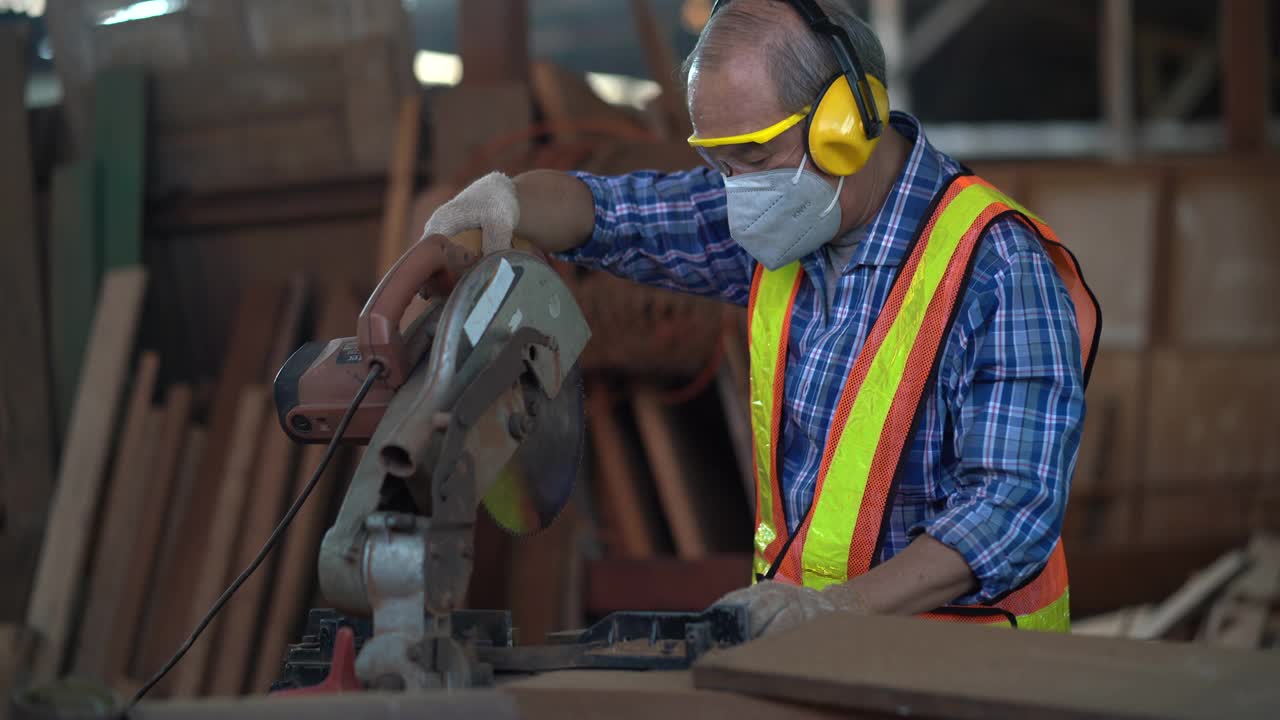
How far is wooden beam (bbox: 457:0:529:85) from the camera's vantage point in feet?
12.5

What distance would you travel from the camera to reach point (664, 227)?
204cm

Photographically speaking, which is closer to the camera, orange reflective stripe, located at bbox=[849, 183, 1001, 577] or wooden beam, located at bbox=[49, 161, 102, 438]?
orange reflective stripe, located at bbox=[849, 183, 1001, 577]

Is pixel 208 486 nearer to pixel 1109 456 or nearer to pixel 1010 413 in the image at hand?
pixel 1010 413

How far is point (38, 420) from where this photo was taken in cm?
404

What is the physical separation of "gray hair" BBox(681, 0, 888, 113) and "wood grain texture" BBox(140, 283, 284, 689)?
253 cm

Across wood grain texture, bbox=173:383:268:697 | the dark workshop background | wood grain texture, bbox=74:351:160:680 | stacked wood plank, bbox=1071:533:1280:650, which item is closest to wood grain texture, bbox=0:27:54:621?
the dark workshop background

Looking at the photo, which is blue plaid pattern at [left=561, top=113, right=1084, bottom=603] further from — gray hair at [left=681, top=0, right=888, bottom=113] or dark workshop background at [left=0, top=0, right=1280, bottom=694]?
dark workshop background at [left=0, top=0, right=1280, bottom=694]

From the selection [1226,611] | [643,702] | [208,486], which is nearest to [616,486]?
[208,486]

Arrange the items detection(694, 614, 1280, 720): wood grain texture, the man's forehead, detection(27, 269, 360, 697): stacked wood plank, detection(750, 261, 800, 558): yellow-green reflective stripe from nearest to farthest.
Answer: detection(694, 614, 1280, 720): wood grain texture → the man's forehead → detection(750, 261, 800, 558): yellow-green reflective stripe → detection(27, 269, 360, 697): stacked wood plank

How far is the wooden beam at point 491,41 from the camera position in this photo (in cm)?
380

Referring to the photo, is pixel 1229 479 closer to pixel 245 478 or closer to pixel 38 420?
pixel 245 478

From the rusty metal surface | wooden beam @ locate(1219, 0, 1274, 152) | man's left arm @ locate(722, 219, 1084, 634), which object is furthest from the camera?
wooden beam @ locate(1219, 0, 1274, 152)

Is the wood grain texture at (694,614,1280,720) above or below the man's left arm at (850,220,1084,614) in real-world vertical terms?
below

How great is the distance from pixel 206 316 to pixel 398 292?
3.07m
